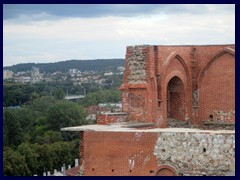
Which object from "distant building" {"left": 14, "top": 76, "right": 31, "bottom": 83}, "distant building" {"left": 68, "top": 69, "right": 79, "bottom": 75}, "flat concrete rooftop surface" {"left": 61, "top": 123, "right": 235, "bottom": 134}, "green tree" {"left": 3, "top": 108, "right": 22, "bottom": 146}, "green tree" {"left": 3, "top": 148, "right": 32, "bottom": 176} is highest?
"distant building" {"left": 68, "top": 69, "right": 79, "bottom": 75}

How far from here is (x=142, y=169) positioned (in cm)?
1409

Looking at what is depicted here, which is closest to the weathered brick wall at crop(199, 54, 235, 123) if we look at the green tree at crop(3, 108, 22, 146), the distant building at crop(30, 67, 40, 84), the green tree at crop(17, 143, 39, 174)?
the green tree at crop(17, 143, 39, 174)

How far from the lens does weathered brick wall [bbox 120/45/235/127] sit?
17.2 meters

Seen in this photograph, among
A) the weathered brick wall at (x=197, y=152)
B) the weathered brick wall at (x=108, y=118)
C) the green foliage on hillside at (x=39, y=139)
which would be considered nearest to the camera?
the weathered brick wall at (x=197, y=152)

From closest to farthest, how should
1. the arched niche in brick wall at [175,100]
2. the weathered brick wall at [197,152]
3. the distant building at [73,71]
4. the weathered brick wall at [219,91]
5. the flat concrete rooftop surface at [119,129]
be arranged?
the weathered brick wall at [197,152] → the flat concrete rooftop surface at [119,129] → the weathered brick wall at [219,91] → the arched niche in brick wall at [175,100] → the distant building at [73,71]

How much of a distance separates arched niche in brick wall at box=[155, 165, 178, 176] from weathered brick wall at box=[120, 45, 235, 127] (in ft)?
10.3

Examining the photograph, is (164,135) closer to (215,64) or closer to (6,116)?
(215,64)

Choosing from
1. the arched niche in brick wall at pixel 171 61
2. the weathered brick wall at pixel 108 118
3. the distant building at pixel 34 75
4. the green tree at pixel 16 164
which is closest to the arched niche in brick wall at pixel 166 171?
the weathered brick wall at pixel 108 118

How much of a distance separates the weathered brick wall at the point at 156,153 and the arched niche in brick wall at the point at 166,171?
2 centimetres

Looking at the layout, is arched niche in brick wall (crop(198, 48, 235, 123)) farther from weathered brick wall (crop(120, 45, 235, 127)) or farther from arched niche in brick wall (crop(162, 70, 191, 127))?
arched niche in brick wall (crop(162, 70, 191, 127))

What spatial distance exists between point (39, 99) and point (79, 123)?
66.4ft

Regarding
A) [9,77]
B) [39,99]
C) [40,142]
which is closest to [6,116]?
[40,142]

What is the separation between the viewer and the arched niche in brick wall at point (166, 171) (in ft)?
45.4

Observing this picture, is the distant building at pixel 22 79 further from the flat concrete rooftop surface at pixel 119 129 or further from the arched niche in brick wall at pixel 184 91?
the flat concrete rooftop surface at pixel 119 129
